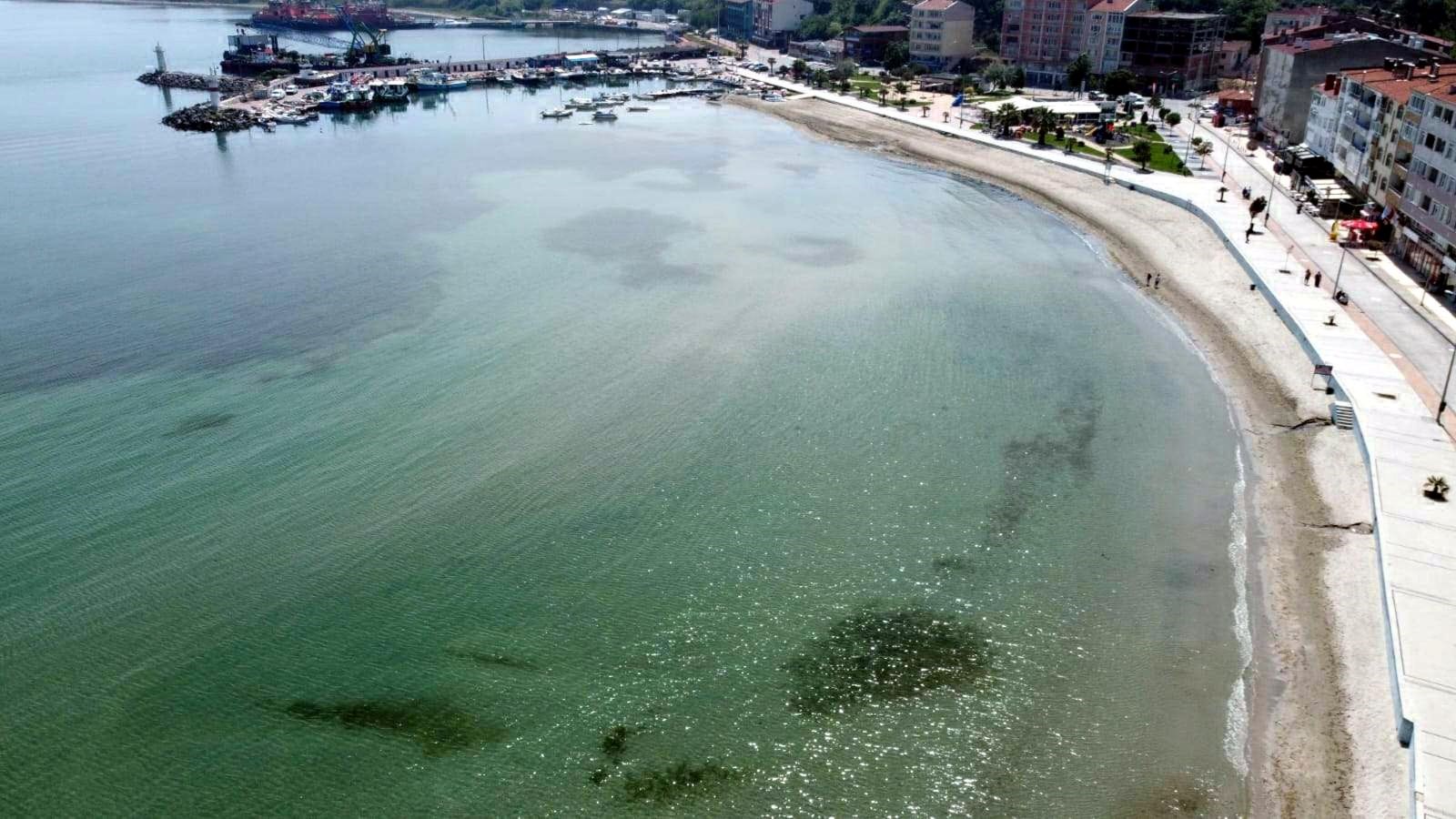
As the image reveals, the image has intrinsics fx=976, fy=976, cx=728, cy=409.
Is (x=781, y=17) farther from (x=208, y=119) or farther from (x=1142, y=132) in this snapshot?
(x=208, y=119)

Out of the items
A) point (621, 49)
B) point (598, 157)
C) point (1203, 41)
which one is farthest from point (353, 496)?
point (621, 49)

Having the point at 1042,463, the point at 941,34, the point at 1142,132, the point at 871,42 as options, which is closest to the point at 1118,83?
the point at 1142,132

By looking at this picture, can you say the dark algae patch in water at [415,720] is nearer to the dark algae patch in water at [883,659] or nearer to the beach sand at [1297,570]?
the dark algae patch in water at [883,659]

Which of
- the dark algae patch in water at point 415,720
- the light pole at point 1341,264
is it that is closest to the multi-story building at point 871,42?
the light pole at point 1341,264

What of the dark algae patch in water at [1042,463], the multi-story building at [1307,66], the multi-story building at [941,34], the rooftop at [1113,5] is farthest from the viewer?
the multi-story building at [941,34]

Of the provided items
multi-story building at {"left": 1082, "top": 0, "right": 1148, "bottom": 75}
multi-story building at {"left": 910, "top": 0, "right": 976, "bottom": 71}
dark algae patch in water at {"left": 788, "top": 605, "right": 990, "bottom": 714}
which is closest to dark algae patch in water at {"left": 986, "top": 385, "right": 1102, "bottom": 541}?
dark algae patch in water at {"left": 788, "top": 605, "right": 990, "bottom": 714}

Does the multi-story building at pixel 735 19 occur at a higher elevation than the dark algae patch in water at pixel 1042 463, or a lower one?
higher

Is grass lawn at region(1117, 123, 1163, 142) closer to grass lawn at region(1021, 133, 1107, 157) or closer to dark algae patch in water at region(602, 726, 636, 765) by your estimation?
grass lawn at region(1021, 133, 1107, 157)
